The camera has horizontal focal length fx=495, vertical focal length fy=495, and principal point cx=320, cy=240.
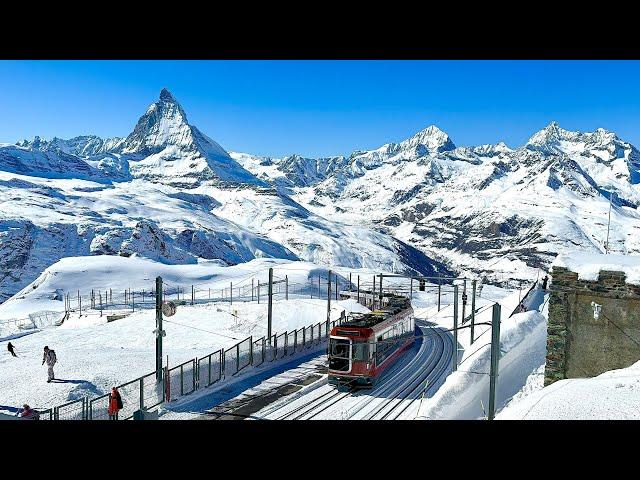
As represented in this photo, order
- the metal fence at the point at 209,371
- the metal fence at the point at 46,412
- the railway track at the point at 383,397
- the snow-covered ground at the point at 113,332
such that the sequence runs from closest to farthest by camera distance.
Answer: the metal fence at the point at 46,412, the railway track at the point at 383,397, the metal fence at the point at 209,371, the snow-covered ground at the point at 113,332

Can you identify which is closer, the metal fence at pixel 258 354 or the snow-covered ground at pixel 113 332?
the snow-covered ground at pixel 113 332

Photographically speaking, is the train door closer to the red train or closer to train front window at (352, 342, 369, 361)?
the red train

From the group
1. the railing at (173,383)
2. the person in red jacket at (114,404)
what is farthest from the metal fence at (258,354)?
the person in red jacket at (114,404)

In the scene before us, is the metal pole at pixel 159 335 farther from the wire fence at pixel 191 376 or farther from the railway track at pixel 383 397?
the railway track at pixel 383 397

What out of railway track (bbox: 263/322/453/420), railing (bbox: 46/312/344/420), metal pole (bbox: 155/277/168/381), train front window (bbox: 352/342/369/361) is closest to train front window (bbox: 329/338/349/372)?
train front window (bbox: 352/342/369/361)

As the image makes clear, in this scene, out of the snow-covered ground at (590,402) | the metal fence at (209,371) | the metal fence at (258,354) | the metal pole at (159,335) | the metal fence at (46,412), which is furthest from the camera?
the metal fence at (258,354)
